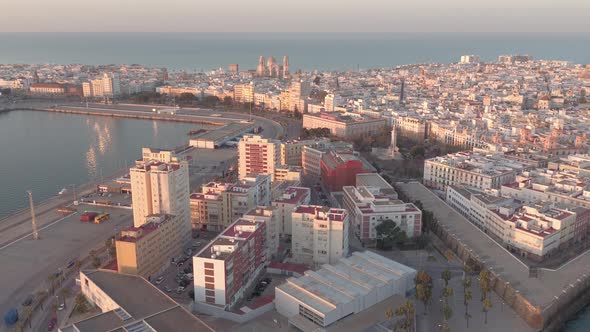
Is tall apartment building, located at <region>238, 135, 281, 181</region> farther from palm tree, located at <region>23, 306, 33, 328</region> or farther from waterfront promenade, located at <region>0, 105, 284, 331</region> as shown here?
palm tree, located at <region>23, 306, 33, 328</region>

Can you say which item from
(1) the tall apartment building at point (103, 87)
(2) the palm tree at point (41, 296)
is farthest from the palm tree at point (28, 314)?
(1) the tall apartment building at point (103, 87)

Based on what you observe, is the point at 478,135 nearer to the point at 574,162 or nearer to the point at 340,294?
the point at 574,162

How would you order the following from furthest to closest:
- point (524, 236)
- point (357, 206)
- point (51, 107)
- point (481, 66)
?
point (481, 66) → point (51, 107) → point (357, 206) → point (524, 236)

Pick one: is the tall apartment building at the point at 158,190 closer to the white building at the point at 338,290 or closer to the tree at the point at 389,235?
the white building at the point at 338,290

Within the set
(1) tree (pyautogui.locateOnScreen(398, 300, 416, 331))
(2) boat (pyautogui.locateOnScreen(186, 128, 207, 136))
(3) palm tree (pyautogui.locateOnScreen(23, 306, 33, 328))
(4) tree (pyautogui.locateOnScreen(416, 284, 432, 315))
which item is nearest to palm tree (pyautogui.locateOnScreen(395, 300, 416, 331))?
(1) tree (pyautogui.locateOnScreen(398, 300, 416, 331))

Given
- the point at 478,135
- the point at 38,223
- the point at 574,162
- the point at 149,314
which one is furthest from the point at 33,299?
the point at 478,135

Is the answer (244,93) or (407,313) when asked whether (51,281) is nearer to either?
(407,313)
